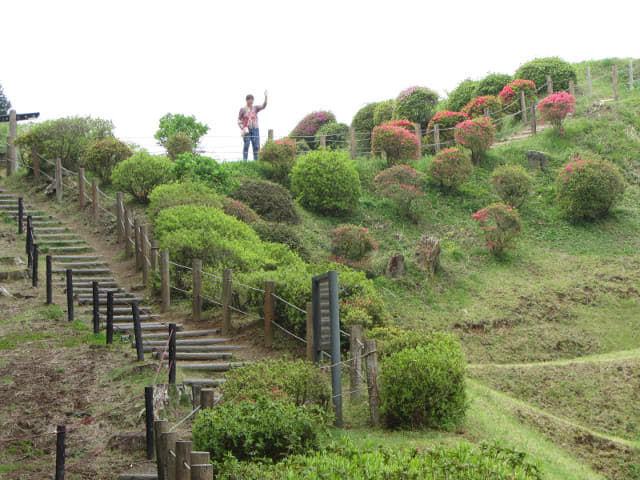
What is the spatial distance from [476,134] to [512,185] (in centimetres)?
373

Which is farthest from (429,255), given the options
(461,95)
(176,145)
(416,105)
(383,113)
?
(461,95)

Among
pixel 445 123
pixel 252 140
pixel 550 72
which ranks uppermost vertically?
pixel 550 72

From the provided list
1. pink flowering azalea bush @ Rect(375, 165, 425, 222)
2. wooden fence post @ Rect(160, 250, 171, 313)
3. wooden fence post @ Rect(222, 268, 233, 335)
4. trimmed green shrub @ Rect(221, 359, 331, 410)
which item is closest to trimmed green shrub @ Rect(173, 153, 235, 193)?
pink flowering azalea bush @ Rect(375, 165, 425, 222)

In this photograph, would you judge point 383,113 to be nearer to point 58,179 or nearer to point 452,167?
point 452,167

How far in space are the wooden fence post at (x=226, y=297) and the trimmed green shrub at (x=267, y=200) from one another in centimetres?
772

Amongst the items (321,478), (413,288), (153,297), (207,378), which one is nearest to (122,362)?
(207,378)

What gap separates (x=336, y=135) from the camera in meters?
29.9

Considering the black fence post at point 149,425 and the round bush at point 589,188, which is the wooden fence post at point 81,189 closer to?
the black fence post at point 149,425

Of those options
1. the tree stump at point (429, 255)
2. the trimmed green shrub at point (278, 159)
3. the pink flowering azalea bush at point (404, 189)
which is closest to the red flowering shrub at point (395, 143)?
the pink flowering azalea bush at point (404, 189)

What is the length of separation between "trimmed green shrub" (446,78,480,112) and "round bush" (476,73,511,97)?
0.92 feet

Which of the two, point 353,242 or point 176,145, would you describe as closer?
point 353,242

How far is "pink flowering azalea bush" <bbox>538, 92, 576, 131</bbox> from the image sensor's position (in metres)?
26.0

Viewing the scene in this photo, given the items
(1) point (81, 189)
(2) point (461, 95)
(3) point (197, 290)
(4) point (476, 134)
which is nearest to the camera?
(3) point (197, 290)

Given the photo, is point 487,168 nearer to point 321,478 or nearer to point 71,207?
point 71,207
